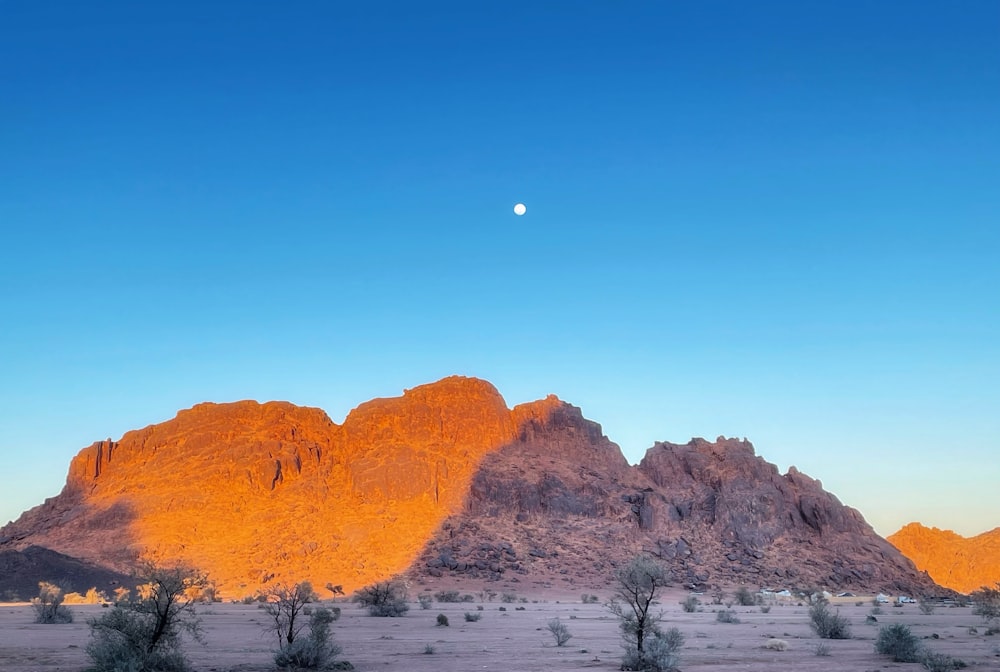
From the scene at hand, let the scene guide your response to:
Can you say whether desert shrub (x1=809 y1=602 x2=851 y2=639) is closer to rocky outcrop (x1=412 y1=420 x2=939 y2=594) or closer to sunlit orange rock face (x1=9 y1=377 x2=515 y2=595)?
rocky outcrop (x1=412 y1=420 x2=939 y2=594)

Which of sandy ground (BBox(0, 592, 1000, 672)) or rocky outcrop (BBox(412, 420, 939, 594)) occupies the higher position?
rocky outcrop (BBox(412, 420, 939, 594))

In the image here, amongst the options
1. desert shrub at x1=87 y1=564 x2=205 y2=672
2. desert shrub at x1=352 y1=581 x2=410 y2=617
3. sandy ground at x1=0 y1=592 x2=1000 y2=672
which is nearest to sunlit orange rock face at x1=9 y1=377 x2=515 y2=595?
desert shrub at x1=352 y1=581 x2=410 y2=617

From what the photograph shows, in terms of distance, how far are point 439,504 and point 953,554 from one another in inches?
4883

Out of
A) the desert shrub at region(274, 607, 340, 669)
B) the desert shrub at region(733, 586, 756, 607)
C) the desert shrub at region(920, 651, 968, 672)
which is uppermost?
the desert shrub at region(274, 607, 340, 669)

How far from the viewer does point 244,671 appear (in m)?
20.4

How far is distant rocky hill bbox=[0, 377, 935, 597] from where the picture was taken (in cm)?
9050

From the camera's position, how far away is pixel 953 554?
16712cm

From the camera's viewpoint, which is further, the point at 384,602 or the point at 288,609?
the point at 384,602

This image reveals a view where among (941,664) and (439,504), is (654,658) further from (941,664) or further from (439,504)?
(439,504)

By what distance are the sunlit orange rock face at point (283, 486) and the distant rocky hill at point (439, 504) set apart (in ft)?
0.85

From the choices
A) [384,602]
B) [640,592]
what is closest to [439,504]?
[384,602]

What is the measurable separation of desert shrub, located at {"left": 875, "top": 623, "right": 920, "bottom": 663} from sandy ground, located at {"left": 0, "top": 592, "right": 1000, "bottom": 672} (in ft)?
1.52

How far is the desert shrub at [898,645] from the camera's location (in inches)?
933

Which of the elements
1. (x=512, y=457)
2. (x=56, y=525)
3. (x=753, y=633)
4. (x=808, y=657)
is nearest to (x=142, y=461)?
(x=56, y=525)
